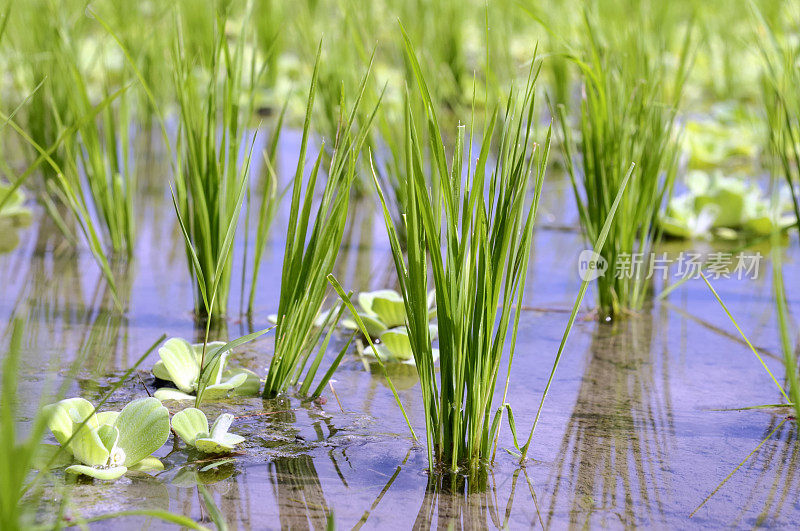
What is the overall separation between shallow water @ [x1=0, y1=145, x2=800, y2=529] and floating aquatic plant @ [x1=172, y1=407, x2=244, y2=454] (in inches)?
1.2

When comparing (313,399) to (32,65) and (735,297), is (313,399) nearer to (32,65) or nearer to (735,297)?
(735,297)

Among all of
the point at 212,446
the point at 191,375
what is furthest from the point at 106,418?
the point at 191,375

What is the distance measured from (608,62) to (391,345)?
2.72 ft

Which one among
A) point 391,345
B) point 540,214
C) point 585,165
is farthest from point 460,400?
point 540,214

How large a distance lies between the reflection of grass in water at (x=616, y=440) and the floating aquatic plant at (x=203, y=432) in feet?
1.62

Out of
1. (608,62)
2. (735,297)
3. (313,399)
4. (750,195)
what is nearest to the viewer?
(313,399)

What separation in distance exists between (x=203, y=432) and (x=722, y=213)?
202 centimetres

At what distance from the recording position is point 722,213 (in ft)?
9.00

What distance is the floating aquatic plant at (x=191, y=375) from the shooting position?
1516 millimetres

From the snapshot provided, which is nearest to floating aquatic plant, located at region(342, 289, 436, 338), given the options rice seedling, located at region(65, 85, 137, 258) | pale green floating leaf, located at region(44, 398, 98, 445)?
pale green floating leaf, located at region(44, 398, 98, 445)

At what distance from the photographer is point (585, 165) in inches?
78.4

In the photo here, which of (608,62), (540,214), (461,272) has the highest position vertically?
(608,62)

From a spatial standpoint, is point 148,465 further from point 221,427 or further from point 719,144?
point 719,144

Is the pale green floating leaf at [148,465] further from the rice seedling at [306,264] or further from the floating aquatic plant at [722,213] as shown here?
the floating aquatic plant at [722,213]
